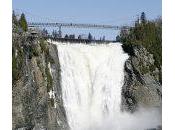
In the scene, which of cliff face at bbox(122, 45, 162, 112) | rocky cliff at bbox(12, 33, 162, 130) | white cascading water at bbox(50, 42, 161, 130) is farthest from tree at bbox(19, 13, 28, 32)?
cliff face at bbox(122, 45, 162, 112)

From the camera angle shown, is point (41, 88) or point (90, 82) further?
point (90, 82)

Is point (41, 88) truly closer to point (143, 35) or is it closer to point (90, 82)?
point (90, 82)

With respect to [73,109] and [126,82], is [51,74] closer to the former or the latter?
[73,109]

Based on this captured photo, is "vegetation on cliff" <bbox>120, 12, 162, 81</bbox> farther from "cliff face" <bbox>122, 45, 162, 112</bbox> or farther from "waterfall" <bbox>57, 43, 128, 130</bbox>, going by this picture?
"waterfall" <bbox>57, 43, 128, 130</bbox>

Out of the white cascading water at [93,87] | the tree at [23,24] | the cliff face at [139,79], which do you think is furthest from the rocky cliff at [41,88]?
the white cascading water at [93,87]

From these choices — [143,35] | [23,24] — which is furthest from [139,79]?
[23,24]
